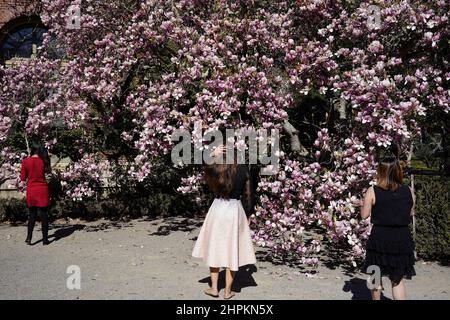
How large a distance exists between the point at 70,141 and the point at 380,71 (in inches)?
289

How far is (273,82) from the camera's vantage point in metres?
5.97

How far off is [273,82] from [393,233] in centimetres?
265

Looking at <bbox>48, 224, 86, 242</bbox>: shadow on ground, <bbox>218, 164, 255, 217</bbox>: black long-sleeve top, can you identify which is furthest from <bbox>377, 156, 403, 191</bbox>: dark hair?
<bbox>48, 224, 86, 242</bbox>: shadow on ground

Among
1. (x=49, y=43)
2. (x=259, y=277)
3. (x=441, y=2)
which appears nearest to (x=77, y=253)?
(x=259, y=277)

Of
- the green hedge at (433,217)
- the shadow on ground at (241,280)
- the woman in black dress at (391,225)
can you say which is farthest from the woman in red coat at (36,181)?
the green hedge at (433,217)

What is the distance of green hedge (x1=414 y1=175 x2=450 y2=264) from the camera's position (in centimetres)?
604

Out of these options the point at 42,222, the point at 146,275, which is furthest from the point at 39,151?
the point at 146,275

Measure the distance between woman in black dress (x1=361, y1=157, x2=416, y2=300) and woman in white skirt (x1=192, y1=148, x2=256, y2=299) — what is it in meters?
1.29

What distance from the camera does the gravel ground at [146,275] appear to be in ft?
16.8

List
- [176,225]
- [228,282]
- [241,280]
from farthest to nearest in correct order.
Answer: [176,225], [241,280], [228,282]

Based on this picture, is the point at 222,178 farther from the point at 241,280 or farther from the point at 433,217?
the point at 433,217

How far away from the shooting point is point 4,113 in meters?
8.08

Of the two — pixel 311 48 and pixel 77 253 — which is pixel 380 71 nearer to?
pixel 311 48

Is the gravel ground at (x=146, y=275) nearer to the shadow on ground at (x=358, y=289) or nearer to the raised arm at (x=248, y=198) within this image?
the shadow on ground at (x=358, y=289)
